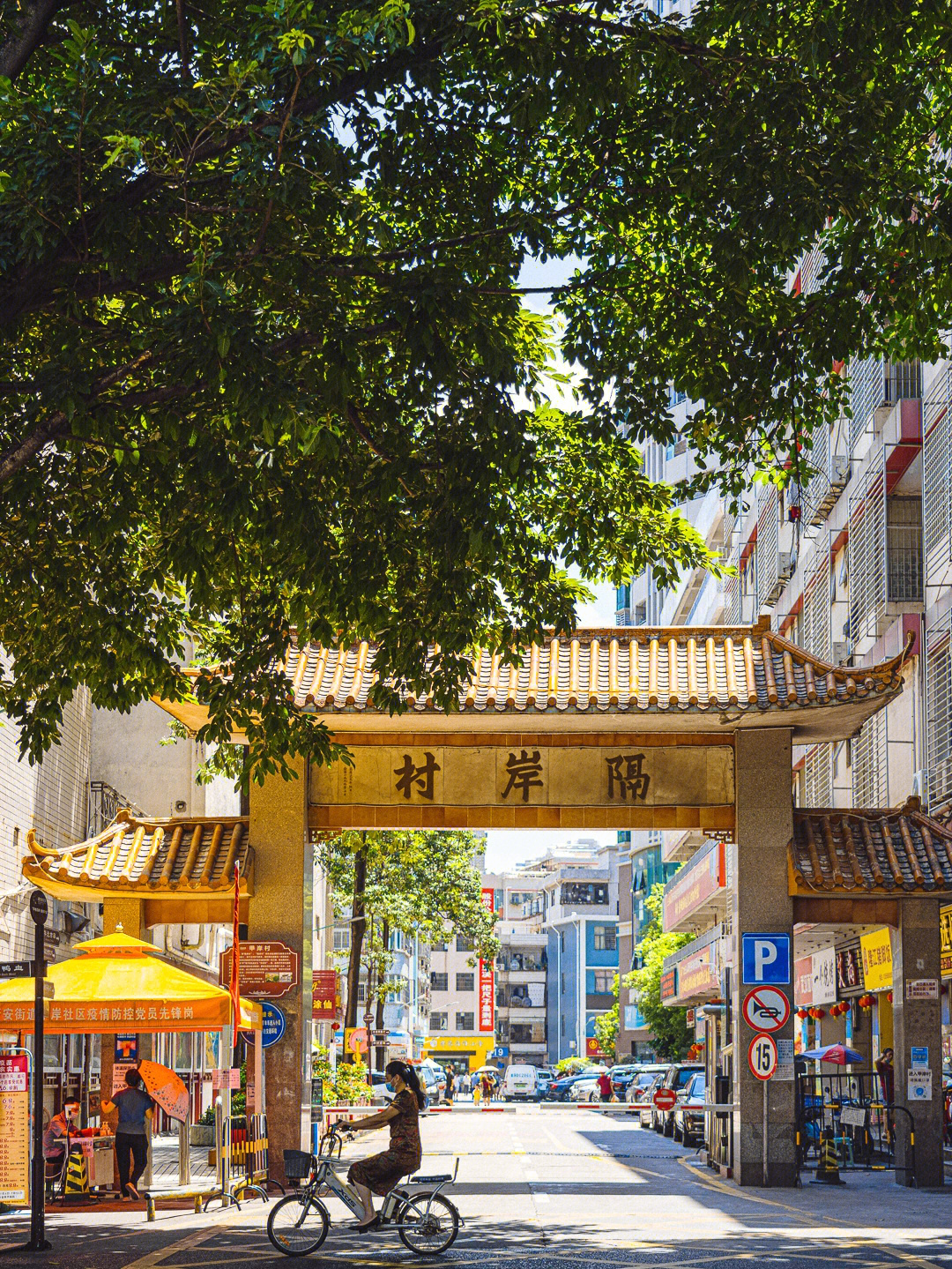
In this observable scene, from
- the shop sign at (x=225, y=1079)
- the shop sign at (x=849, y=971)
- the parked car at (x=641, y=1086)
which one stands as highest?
the shop sign at (x=849, y=971)

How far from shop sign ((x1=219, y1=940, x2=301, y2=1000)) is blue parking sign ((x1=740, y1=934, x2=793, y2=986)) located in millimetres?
5479

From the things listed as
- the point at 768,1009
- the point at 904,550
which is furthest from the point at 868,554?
the point at 768,1009

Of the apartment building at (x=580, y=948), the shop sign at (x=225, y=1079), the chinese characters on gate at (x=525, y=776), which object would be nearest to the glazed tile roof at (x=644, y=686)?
the chinese characters on gate at (x=525, y=776)

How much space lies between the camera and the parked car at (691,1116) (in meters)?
32.1

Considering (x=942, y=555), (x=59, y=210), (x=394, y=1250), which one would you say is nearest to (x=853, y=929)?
(x=942, y=555)

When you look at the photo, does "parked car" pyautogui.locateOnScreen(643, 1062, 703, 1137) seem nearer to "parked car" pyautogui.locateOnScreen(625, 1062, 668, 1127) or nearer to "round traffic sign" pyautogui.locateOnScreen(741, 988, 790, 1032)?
"parked car" pyautogui.locateOnScreen(625, 1062, 668, 1127)

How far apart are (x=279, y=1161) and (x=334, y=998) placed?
17.6 m

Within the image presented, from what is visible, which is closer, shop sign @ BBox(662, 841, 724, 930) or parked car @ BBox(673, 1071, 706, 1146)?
parked car @ BBox(673, 1071, 706, 1146)

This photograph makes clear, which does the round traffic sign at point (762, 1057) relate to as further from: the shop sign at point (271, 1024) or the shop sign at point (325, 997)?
the shop sign at point (325, 997)

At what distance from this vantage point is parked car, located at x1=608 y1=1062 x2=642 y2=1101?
64875mm

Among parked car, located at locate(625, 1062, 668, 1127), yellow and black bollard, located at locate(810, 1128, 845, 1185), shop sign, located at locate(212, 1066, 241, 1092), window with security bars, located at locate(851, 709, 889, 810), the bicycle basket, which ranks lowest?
parked car, located at locate(625, 1062, 668, 1127)

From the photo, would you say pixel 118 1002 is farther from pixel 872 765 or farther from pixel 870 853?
pixel 872 765

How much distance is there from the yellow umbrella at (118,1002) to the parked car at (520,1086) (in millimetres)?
59531

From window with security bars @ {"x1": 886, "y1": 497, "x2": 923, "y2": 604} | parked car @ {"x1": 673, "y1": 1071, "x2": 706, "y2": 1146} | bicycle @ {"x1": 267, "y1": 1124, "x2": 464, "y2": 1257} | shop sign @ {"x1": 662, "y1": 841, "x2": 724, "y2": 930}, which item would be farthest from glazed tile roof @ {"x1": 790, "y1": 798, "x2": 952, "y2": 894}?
shop sign @ {"x1": 662, "y1": 841, "x2": 724, "y2": 930}
